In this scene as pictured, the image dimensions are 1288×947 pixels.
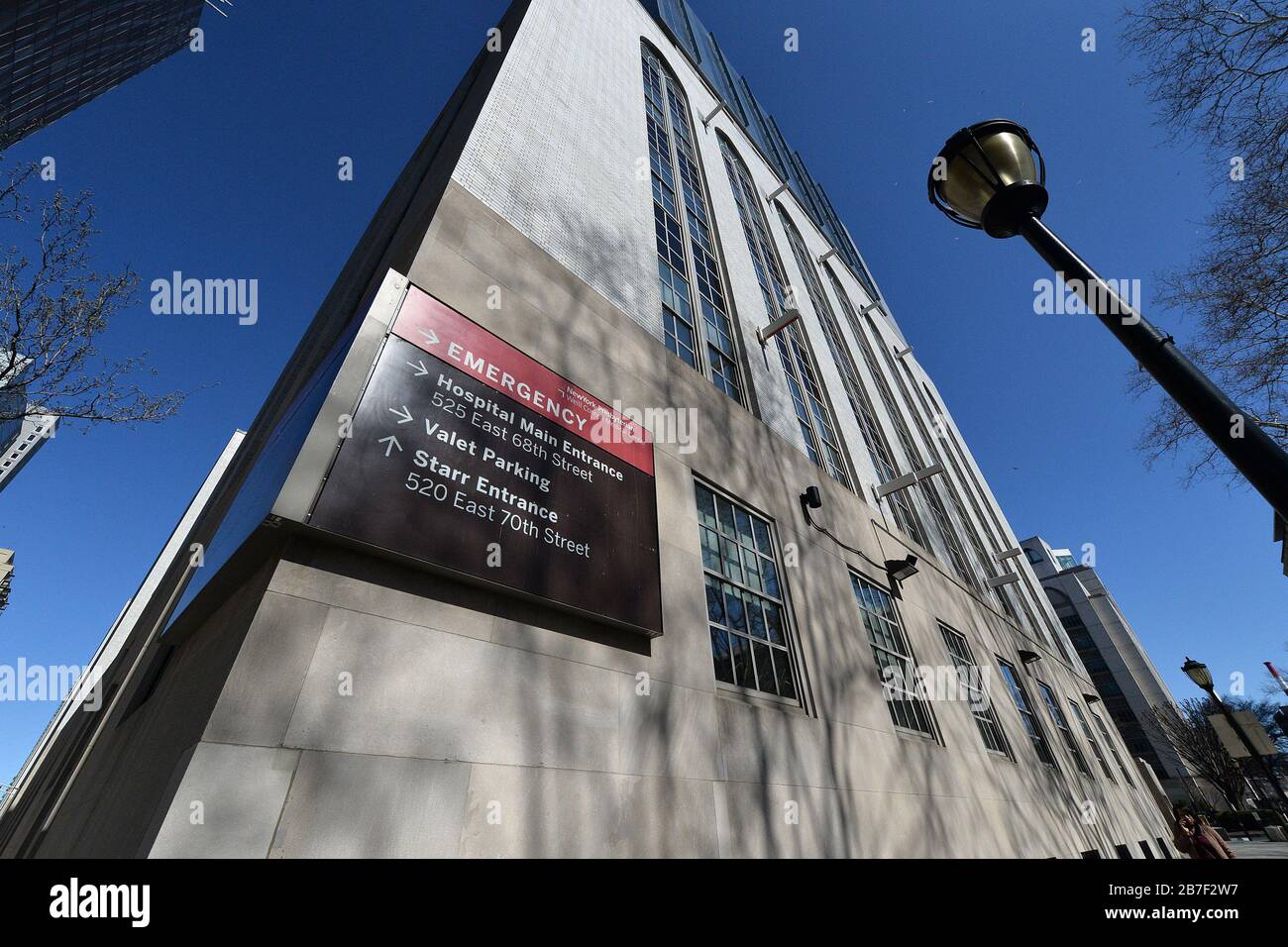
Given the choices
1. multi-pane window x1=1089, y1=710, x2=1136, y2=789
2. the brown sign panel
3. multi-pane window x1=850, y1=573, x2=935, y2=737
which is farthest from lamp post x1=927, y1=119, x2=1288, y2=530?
multi-pane window x1=1089, y1=710, x2=1136, y2=789

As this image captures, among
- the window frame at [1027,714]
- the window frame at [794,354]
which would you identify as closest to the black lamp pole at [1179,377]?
the window frame at [794,354]

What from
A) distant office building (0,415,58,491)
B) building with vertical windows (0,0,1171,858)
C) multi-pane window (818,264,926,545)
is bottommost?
building with vertical windows (0,0,1171,858)

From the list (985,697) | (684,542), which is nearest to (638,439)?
(684,542)

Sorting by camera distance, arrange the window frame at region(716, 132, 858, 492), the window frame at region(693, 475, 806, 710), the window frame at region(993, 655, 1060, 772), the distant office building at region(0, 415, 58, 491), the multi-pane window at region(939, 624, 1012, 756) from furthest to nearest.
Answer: the distant office building at region(0, 415, 58, 491) → the window frame at region(993, 655, 1060, 772) → the window frame at region(716, 132, 858, 492) → the multi-pane window at region(939, 624, 1012, 756) → the window frame at region(693, 475, 806, 710)

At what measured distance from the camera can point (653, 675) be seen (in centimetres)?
484

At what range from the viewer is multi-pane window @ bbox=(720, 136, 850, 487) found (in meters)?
11.8

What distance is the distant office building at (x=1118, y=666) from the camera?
56156 mm

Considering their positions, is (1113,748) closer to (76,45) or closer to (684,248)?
(684,248)

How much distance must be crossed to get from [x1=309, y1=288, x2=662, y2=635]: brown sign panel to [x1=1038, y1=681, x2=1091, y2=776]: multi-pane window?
673 inches

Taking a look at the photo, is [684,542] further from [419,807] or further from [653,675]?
[419,807]

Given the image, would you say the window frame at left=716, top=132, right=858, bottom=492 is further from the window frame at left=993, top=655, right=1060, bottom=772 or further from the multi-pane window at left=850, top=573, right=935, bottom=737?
the window frame at left=993, top=655, right=1060, bottom=772
